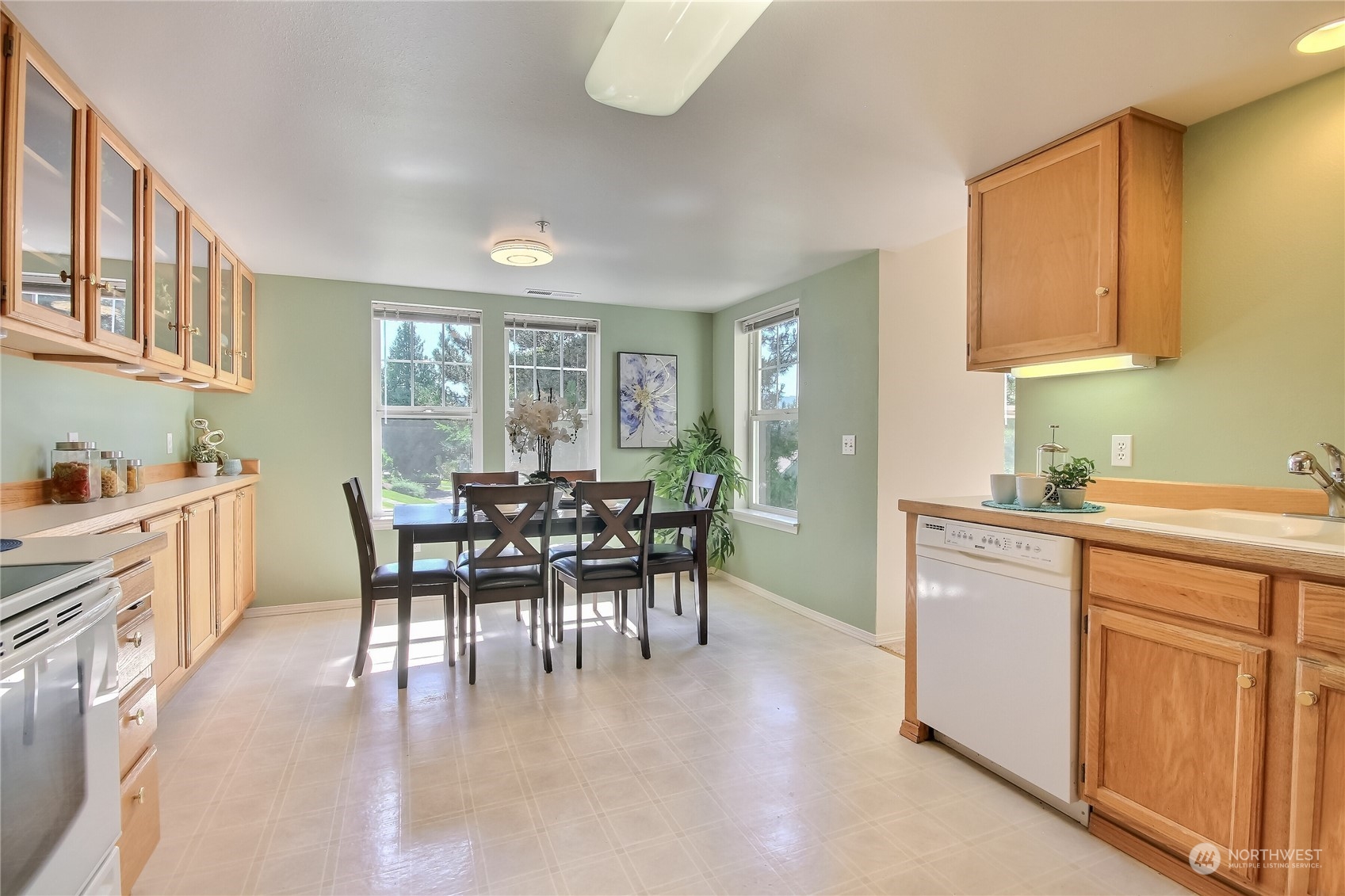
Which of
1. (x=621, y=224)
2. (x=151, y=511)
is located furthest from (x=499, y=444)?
(x=151, y=511)

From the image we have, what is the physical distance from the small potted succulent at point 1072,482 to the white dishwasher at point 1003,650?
257 millimetres

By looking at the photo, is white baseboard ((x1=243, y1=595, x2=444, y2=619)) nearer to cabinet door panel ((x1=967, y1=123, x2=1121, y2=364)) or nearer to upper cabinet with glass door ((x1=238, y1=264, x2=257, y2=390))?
upper cabinet with glass door ((x1=238, y1=264, x2=257, y2=390))

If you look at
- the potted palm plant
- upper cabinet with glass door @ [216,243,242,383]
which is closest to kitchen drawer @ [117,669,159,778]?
upper cabinet with glass door @ [216,243,242,383]

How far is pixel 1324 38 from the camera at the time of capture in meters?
1.69

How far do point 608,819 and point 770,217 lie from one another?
2645 mm

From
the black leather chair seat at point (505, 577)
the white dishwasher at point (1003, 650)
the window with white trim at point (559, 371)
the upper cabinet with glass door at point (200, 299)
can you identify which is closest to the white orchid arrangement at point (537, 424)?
the black leather chair seat at point (505, 577)

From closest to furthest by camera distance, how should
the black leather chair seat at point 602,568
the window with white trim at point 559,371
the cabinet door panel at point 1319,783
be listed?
the cabinet door panel at point 1319,783 < the black leather chair seat at point 602,568 < the window with white trim at point 559,371

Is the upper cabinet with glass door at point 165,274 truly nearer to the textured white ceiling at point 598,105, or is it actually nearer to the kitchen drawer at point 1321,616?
the textured white ceiling at point 598,105

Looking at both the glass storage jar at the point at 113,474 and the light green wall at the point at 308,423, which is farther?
the light green wall at the point at 308,423

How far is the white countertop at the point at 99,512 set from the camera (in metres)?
1.88

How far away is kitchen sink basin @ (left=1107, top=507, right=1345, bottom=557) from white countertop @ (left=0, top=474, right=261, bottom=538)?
3084 mm

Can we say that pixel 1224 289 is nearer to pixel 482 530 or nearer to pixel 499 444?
pixel 482 530

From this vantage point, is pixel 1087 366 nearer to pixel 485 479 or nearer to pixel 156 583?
pixel 485 479

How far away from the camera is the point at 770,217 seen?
3117 millimetres
